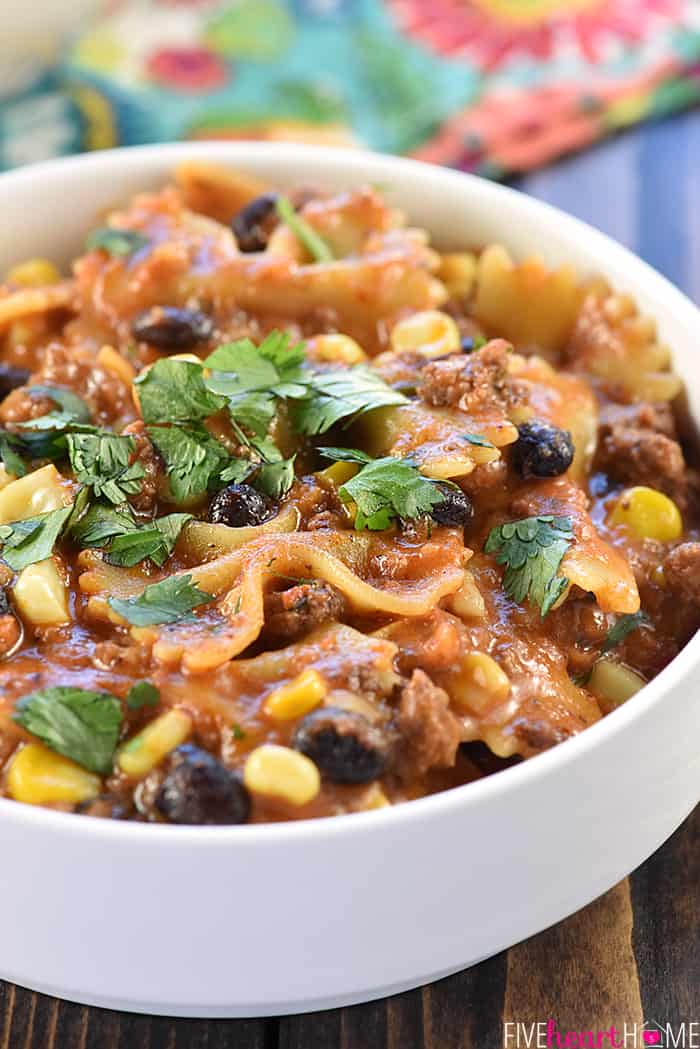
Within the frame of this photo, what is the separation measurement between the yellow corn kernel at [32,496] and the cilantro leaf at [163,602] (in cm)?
53

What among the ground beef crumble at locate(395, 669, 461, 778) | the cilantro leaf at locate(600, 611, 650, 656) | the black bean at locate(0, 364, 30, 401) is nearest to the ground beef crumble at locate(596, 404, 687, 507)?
the cilantro leaf at locate(600, 611, 650, 656)

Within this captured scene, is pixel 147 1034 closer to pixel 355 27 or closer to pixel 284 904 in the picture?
pixel 284 904

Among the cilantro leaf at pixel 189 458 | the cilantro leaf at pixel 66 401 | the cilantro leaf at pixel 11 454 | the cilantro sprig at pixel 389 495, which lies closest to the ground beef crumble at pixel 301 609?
the cilantro sprig at pixel 389 495

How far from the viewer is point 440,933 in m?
3.58

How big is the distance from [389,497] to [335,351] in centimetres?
92

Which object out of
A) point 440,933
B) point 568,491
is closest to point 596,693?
point 568,491

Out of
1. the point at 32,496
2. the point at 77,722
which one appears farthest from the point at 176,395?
the point at 77,722

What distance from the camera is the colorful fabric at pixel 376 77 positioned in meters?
7.83

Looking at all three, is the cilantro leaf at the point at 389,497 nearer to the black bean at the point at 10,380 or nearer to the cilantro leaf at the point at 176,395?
the cilantro leaf at the point at 176,395

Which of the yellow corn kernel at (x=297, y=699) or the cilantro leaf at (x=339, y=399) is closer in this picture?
the yellow corn kernel at (x=297, y=699)

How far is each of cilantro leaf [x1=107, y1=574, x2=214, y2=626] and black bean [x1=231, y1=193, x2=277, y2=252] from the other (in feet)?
6.93

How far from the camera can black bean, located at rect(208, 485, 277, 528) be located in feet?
14.1

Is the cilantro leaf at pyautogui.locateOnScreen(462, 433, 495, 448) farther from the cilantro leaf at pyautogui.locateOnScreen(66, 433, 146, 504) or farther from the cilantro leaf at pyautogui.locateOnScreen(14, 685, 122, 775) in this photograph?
the cilantro leaf at pyautogui.locateOnScreen(14, 685, 122, 775)

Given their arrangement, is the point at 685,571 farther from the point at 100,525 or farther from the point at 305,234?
the point at 305,234
